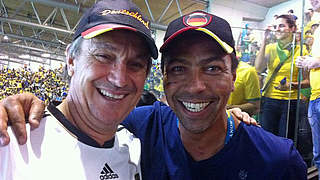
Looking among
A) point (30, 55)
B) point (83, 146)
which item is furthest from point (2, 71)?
point (83, 146)

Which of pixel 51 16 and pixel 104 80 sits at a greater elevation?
pixel 51 16

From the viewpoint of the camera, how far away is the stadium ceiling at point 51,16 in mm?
5945

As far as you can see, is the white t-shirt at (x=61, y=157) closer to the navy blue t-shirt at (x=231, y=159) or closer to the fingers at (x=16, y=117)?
the fingers at (x=16, y=117)

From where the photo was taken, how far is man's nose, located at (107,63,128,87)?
2.74 feet

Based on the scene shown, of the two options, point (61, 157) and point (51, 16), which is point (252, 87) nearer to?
point (61, 157)

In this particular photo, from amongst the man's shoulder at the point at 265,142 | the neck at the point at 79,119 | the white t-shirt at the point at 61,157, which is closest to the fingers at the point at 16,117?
the white t-shirt at the point at 61,157

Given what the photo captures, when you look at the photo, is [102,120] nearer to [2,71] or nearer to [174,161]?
[174,161]

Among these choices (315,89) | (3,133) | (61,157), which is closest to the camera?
(3,133)

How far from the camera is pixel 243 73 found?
8.06ft

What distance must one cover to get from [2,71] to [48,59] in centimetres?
722

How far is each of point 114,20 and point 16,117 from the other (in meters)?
0.46

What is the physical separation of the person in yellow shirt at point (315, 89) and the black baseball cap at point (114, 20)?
2.04 m

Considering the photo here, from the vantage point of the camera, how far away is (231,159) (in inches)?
39.2

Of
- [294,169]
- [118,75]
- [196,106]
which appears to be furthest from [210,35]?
[294,169]
